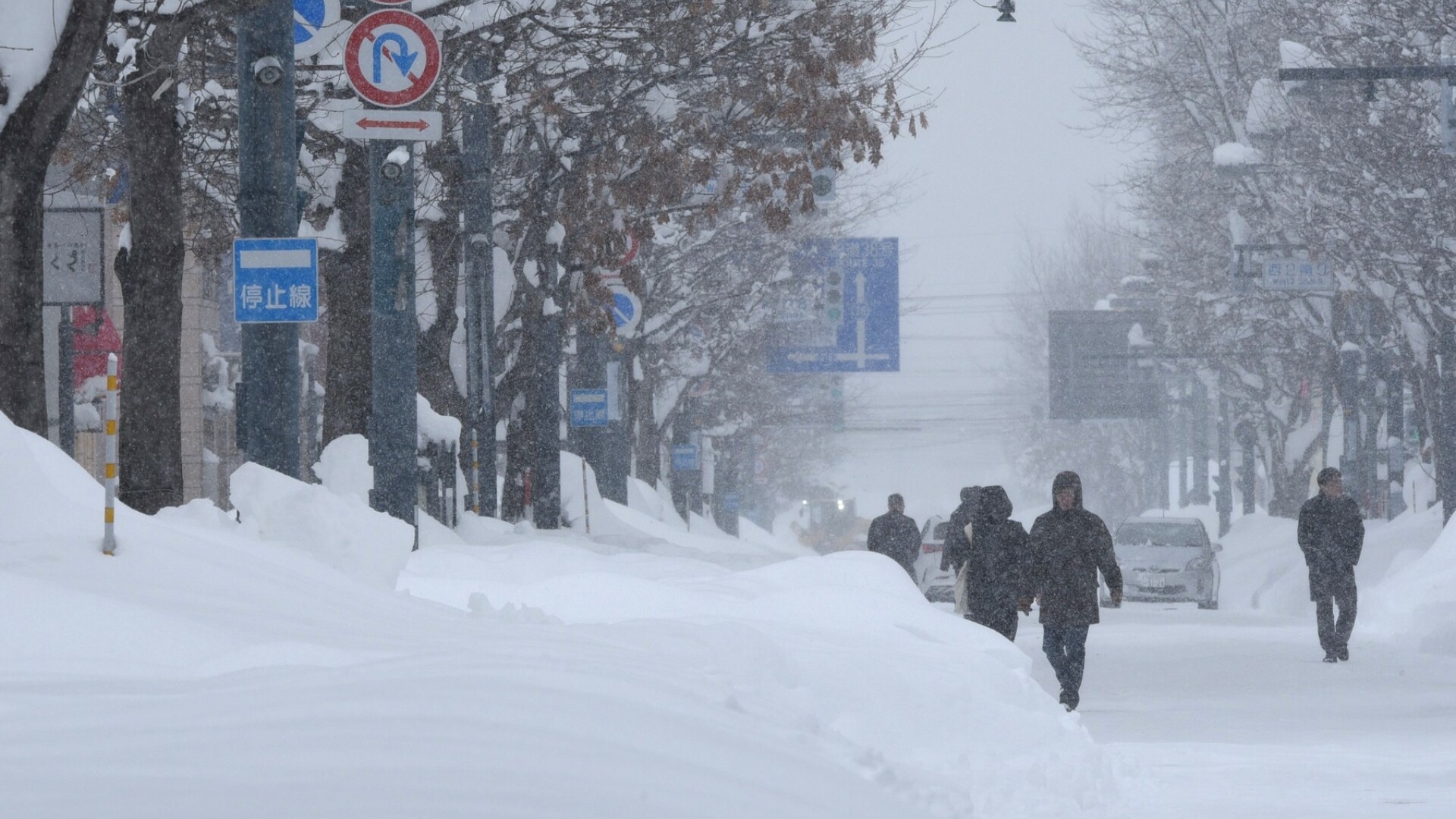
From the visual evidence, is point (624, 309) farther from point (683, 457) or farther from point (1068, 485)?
point (683, 457)

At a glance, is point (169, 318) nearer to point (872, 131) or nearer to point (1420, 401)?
point (872, 131)

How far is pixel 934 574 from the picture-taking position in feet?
100

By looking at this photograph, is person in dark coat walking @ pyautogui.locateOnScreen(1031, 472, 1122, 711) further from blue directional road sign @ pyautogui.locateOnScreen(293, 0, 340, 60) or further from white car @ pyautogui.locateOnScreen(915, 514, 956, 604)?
white car @ pyautogui.locateOnScreen(915, 514, 956, 604)

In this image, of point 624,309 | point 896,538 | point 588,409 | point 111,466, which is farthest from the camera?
point 624,309

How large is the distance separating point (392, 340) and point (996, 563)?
15.9 ft

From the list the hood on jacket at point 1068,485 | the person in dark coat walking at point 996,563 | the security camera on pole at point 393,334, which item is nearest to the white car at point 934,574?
the person in dark coat walking at point 996,563

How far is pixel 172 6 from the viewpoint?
12719 mm

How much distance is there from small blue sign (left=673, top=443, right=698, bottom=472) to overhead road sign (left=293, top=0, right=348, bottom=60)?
35026 millimetres

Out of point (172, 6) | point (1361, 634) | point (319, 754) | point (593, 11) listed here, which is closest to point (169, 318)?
point (172, 6)

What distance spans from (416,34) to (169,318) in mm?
2551

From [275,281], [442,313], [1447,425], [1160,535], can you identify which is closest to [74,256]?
[275,281]

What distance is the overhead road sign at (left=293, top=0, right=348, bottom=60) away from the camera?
14.4 m

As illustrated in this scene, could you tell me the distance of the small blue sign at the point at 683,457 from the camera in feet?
164

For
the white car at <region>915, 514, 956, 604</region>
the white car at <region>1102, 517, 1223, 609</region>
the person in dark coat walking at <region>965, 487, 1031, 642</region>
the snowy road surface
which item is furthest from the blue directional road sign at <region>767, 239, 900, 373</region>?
the person in dark coat walking at <region>965, 487, 1031, 642</region>
